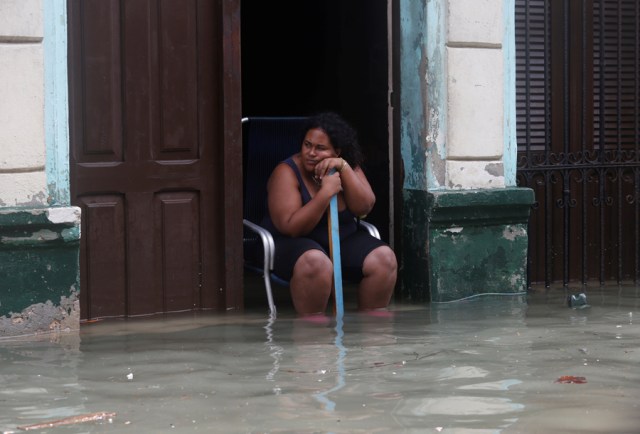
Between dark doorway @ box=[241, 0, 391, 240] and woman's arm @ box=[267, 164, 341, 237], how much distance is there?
3.68 ft

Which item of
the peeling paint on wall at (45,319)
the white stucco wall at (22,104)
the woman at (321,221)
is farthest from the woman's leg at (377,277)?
the white stucco wall at (22,104)

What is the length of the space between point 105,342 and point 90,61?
167 centimetres

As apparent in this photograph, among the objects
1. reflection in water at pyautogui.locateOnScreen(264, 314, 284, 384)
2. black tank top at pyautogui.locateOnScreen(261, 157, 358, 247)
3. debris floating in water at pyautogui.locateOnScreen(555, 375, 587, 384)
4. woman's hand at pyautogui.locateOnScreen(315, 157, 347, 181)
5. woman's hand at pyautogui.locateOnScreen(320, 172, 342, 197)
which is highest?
woman's hand at pyautogui.locateOnScreen(315, 157, 347, 181)

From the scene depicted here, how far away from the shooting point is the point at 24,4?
651 centimetres

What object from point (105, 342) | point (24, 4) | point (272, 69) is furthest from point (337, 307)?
point (272, 69)

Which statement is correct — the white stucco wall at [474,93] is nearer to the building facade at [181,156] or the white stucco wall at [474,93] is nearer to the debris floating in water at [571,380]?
the building facade at [181,156]

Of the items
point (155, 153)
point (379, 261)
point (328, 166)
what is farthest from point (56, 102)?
point (379, 261)

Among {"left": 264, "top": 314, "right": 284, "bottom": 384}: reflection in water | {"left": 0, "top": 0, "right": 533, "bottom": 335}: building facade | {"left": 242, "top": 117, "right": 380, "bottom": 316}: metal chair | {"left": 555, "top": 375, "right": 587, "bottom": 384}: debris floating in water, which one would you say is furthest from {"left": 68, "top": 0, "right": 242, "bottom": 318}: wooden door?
{"left": 555, "top": 375, "right": 587, "bottom": 384}: debris floating in water

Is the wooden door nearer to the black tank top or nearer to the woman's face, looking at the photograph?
the black tank top

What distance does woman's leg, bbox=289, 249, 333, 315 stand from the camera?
23.0 ft

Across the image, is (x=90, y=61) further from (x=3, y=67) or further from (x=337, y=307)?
(x=337, y=307)

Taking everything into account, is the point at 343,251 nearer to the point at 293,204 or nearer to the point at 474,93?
the point at 293,204

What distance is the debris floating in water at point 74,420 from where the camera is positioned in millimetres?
4398

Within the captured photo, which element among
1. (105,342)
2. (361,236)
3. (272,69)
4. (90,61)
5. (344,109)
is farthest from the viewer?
(272,69)
